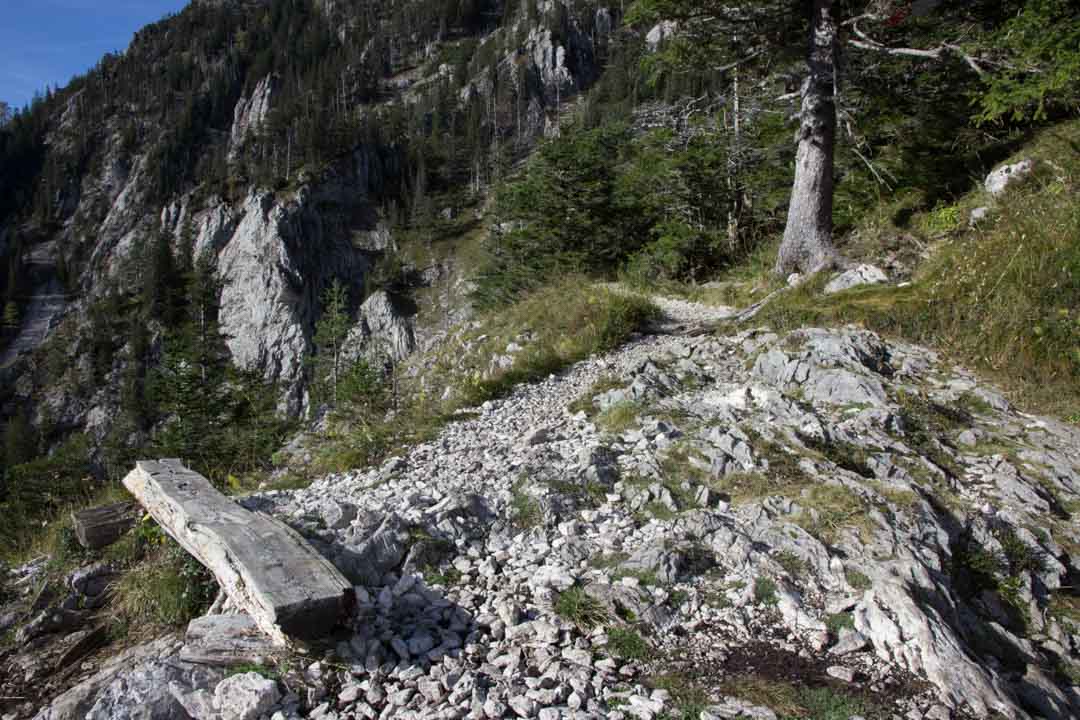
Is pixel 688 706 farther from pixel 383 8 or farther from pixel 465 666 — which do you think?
pixel 383 8

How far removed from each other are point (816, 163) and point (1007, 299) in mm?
4404

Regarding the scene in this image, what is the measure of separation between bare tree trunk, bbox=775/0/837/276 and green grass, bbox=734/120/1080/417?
127 cm

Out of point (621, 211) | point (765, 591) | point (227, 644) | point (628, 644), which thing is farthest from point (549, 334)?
point (621, 211)

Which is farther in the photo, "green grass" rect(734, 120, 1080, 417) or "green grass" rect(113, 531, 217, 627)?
"green grass" rect(734, 120, 1080, 417)

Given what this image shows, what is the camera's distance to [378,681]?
303 centimetres

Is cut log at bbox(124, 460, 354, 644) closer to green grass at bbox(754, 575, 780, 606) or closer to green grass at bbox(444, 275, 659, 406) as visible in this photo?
green grass at bbox(754, 575, 780, 606)

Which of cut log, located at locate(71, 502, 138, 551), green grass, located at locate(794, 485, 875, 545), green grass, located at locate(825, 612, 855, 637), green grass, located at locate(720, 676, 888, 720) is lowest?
green grass, located at locate(825, 612, 855, 637)

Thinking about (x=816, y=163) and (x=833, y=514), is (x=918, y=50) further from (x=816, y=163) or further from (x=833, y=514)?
(x=833, y=514)

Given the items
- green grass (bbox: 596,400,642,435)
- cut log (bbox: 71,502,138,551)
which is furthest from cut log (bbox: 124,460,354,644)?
green grass (bbox: 596,400,642,435)

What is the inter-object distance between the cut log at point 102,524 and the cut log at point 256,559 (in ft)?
1.48

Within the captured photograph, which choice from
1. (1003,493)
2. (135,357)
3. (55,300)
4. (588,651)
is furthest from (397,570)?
(55,300)

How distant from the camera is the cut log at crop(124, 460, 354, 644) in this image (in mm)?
3154

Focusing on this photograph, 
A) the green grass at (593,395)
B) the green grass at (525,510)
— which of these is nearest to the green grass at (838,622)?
the green grass at (525,510)

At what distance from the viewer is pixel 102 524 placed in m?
4.92
